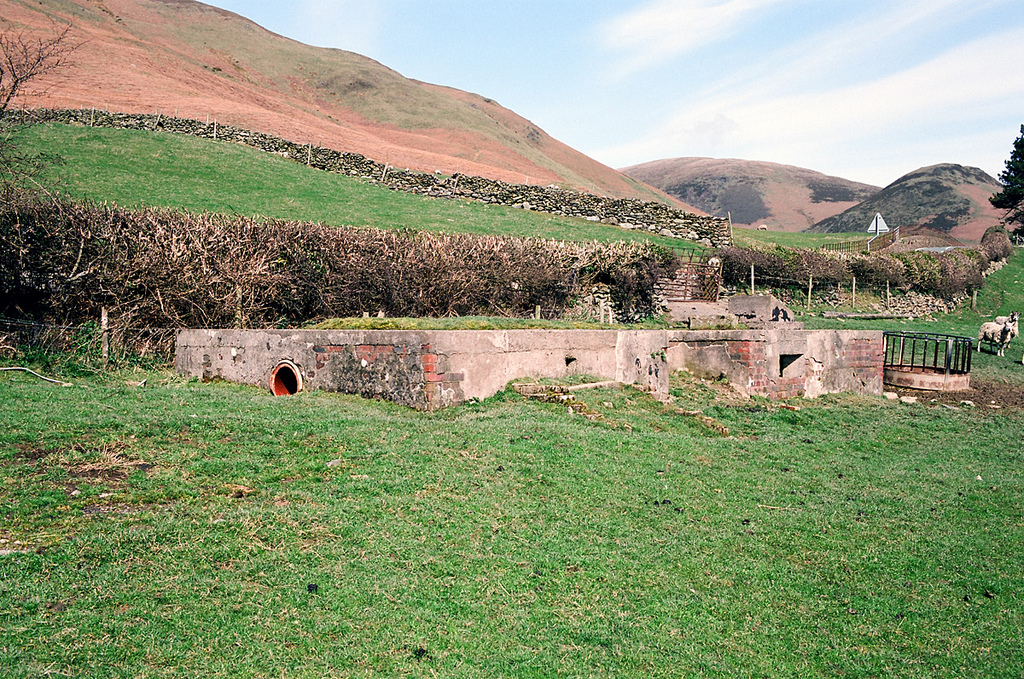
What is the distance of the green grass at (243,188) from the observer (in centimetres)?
2433

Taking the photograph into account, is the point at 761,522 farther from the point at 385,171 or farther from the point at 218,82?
the point at 218,82

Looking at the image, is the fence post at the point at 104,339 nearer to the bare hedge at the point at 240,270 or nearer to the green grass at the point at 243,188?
the bare hedge at the point at 240,270

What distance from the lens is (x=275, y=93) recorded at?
69688mm

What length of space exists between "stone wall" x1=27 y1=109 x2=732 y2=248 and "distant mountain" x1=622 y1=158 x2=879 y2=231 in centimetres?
7410

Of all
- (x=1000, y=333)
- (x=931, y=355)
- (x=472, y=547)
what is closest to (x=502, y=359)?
(x=472, y=547)

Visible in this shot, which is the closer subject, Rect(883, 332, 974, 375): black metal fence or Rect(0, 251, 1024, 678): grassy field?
Rect(0, 251, 1024, 678): grassy field

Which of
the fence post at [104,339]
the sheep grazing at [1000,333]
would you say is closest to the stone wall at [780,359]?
the fence post at [104,339]

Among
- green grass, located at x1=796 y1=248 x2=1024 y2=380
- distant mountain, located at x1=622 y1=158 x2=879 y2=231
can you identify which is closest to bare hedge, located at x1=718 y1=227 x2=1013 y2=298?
green grass, located at x1=796 y1=248 x2=1024 y2=380

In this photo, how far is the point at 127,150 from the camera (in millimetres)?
29141

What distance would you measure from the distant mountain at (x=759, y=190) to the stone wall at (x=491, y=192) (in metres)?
74.1

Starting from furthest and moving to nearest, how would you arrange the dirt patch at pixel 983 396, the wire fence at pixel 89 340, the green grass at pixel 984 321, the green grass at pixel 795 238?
the green grass at pixel 795 238, the green grass at pixel 984 321, the dirt patch at pixel 983 396, the wire fence at pixel 89 340

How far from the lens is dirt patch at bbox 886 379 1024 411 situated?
14.4 meters

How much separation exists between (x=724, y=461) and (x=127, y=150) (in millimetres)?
30401

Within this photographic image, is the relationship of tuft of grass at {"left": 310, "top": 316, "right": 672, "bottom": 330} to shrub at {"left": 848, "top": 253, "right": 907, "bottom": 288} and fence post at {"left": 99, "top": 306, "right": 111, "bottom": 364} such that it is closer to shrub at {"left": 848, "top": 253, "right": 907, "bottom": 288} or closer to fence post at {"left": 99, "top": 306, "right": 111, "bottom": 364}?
fence post at {"left": 99, "top": 306, "right": 111, "bottom": 364}
